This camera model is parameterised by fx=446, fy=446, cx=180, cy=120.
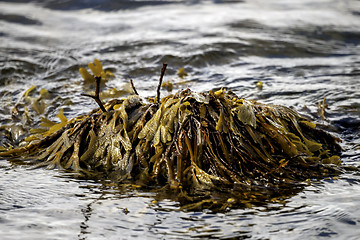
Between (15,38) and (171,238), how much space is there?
22.3 feet

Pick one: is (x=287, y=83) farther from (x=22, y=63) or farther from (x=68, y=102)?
(x=22, y=63)

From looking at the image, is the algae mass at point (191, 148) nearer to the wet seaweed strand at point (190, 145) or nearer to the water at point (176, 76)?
the wet seaweed strand at point (190, 145)

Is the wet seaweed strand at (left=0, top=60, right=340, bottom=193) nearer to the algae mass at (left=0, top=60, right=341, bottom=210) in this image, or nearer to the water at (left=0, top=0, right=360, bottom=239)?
the algae mass at (left=0, top=60, right=341, bottom=210)

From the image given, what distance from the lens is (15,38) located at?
8.02 meters

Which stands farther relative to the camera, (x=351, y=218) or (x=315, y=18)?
(x=315, y=18)

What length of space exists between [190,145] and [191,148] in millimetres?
21

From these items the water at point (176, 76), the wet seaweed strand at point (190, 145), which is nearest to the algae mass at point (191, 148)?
the wet seaweed strand at point (190, 145)

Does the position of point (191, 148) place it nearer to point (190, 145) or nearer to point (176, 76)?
point (190, 145)

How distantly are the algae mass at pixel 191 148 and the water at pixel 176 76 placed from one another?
17cm

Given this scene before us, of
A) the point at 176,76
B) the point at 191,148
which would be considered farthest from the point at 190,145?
the point at 176,76

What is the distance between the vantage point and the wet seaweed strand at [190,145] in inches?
117

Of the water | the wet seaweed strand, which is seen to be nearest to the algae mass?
the wet seaweed strand

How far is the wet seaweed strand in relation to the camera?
2973 mm

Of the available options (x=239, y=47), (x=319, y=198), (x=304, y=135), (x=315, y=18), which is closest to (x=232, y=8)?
(x=315, y=18)
